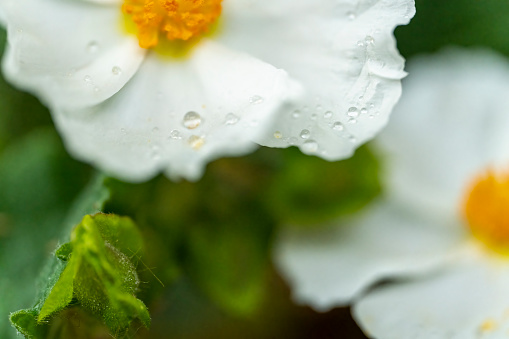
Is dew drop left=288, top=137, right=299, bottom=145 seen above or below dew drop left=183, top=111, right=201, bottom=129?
below

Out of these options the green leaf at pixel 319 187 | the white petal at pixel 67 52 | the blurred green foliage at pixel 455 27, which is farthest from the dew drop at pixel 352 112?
the blurred green foliage at pixel 455 27

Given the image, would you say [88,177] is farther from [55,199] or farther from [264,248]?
[264,248]

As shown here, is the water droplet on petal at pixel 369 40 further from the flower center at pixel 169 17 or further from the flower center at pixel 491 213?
the flower center at pixel 491 213

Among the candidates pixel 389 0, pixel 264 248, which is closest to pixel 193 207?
pixel 264 248

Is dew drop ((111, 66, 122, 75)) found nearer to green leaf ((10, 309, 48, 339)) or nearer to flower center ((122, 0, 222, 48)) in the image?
flower center ((122, 0, 222, 48))

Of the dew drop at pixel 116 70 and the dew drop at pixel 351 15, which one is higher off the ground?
the dew drop at pixel 351 15

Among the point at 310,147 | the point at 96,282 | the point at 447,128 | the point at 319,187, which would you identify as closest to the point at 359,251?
the point at 319,187

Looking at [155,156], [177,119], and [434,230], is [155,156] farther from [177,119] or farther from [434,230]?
[434,230]

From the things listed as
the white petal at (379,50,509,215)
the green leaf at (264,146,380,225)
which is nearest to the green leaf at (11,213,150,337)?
the green leaf at (264,146,380,225)
